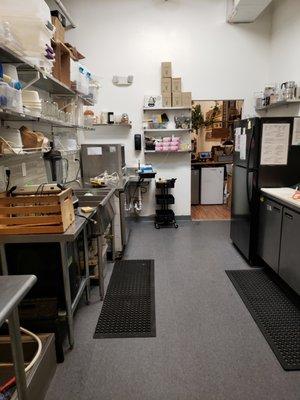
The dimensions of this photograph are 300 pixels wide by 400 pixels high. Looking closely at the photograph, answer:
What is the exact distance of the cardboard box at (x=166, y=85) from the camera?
465cm

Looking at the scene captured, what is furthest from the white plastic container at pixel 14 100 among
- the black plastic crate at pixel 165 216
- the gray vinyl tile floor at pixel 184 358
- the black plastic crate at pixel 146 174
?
the black plastic crate at pixel 165 216

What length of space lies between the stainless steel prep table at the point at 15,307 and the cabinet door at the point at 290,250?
6.97 feet

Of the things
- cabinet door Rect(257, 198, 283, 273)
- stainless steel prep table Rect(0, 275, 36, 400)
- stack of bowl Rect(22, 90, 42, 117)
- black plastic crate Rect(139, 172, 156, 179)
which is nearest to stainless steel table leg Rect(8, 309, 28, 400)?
stainless steel prep table Rect(0, 275, 36, 400)

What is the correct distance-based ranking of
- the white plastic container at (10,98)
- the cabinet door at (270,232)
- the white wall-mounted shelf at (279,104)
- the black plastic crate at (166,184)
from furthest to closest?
the black plastic crate at (166,184), the white wall-mounted shelf at (279,104), the cabinet door at (270,232), the white plastic container at (10,98)

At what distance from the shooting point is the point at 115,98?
4812mm

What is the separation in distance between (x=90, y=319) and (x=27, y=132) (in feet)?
5.26

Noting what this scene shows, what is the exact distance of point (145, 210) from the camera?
5.23 metres

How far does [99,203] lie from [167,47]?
3.36 m

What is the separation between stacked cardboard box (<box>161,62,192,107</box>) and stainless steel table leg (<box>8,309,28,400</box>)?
417 centimetres

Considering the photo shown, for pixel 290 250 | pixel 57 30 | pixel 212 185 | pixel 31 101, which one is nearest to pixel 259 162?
pixel 290 250

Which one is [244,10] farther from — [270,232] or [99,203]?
[99,203]

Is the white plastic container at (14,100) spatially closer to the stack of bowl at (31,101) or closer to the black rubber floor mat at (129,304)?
the stack of bowl at (31,101)

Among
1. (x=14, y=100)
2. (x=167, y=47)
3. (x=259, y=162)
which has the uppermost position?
(x=167, y=47)

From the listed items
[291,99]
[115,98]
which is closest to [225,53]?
[291,99]
